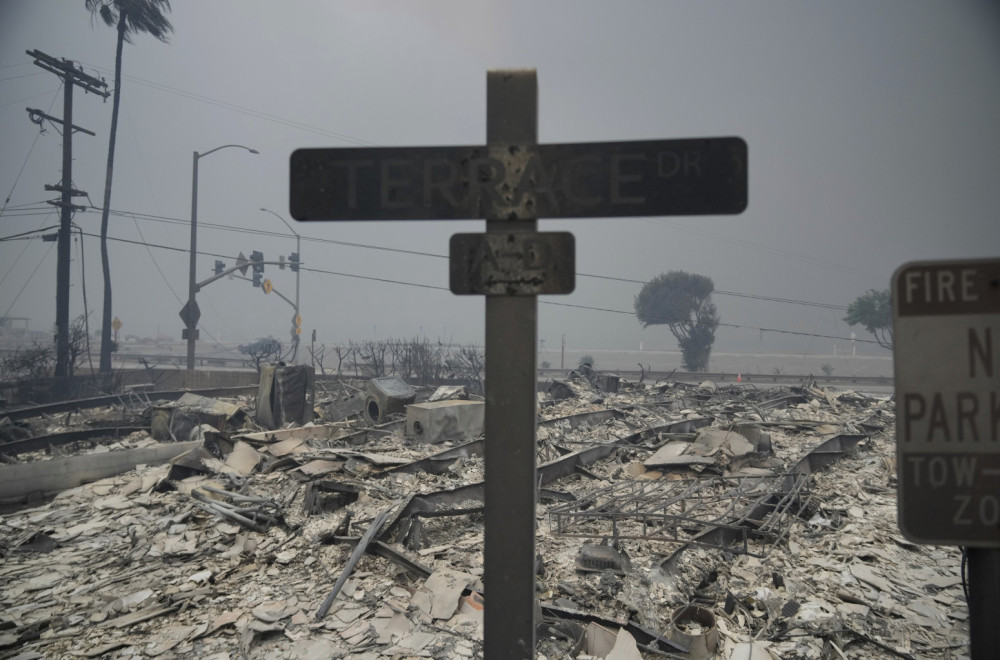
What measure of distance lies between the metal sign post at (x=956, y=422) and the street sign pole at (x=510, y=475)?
1178mm

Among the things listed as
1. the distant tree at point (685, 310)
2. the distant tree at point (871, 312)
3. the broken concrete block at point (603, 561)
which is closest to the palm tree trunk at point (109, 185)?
the broken concrete block at point (603, 561)

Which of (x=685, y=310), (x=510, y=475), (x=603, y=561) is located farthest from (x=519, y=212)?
(x=685, y=310)

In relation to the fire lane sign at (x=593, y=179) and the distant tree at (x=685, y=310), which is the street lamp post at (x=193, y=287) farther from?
the distant tree at (x=685, y=310)

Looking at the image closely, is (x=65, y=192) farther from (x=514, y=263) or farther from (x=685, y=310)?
(x=685, y=310)

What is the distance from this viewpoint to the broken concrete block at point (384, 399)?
1437cm

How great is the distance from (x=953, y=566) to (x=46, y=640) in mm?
9516

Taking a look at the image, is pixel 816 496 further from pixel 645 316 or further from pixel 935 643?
pixel 645 316

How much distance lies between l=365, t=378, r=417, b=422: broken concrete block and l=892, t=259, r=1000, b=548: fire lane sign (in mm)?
13521

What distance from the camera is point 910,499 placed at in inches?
63.4

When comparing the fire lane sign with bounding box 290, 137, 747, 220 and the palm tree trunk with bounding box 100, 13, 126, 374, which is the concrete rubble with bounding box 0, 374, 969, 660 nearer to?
the fire lane sign with bounding box 290, 137, 747, 220

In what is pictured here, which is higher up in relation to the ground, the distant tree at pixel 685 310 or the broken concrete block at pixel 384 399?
the distant tree at pixel 685 310

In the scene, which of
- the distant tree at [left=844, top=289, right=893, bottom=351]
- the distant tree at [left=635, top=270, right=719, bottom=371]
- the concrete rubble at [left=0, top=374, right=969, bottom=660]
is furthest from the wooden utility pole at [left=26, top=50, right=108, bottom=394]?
the distant tree at [left=844, top=289, right=893, bottom=351]

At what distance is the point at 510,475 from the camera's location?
1.88m

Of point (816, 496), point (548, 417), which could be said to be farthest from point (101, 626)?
point (548, 417)
